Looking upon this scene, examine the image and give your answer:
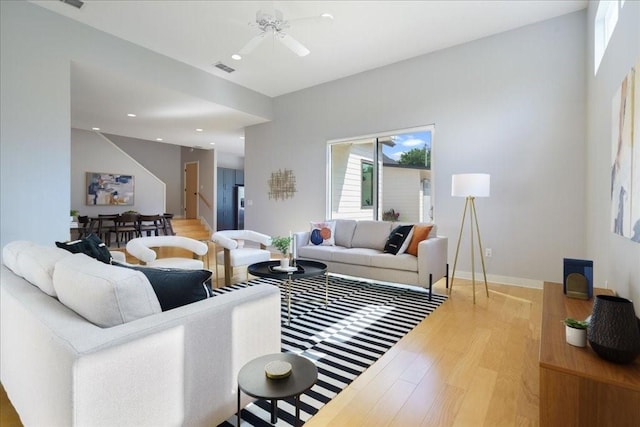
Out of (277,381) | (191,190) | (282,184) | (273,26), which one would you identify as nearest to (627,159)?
(277,381)

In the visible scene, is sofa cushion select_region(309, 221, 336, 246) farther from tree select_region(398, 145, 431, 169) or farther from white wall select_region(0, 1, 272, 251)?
white wall select_region(0, 1, 272, 251)

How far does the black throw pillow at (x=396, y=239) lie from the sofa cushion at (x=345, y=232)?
2.20 feet

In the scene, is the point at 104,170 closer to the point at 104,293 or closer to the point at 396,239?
the point at 396,239

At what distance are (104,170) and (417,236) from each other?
8.28m

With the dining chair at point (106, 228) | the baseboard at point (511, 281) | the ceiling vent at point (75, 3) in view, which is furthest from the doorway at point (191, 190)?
the baseboard at point (511, 281)

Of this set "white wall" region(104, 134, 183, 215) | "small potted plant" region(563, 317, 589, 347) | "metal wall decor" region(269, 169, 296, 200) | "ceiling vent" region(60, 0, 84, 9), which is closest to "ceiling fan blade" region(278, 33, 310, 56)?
"ceiling vent" region(60, 0, 84, 9)

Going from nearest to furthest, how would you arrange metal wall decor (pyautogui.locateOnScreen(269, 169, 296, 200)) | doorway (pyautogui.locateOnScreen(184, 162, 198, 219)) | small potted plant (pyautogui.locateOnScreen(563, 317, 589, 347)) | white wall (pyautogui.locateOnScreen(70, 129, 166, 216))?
small potted plant (pyautogui.locateOnScreen(563, 317, 589, 347)) → metal wall decor (pyautogui.locateOnScreen(269, 169, 296, 200)) → white wall (pyautogui.locateOnScreen(70, 129, 166, 216)) → doorway (pyautogui.locateOnScreen(184, 162, 198, 219))

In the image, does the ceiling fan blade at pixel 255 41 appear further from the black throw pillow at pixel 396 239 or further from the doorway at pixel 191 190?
the doorway at pixel 191 190

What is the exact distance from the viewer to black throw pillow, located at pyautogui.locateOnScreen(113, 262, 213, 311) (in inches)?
54.8

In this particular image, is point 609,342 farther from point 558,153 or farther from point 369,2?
point 369,2

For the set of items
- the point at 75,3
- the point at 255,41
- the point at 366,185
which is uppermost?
the point at 75,3

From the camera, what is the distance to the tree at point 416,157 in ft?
15.7

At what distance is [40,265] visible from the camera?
146 cm

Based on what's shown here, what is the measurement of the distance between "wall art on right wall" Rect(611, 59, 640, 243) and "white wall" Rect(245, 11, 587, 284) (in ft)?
6.25
